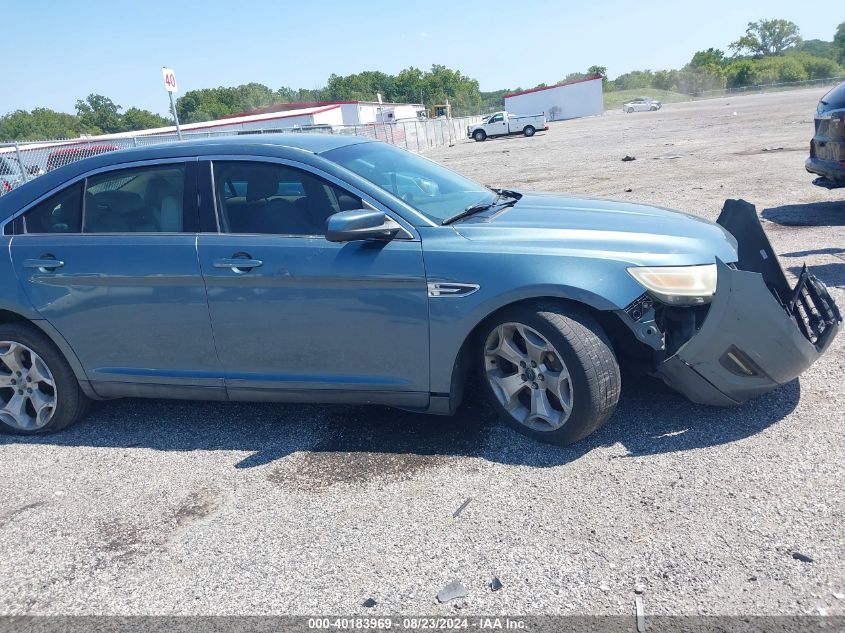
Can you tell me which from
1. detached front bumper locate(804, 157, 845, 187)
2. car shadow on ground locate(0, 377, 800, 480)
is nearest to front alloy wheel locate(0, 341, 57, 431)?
car shadow on ground locate(0, 377, 800, 480)

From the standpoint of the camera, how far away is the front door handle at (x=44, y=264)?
436cm

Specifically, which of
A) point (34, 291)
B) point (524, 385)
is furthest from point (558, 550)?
point (34, 291)

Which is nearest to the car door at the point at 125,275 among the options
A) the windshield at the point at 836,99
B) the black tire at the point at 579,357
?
the black tire at the point at 579,357

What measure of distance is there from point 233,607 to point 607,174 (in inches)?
592

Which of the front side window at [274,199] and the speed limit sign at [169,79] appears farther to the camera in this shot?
the speed limit sign at [169,79]

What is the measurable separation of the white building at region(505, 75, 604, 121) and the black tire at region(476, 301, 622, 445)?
Result: 8308cm

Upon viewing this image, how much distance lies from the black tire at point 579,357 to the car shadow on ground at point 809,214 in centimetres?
649

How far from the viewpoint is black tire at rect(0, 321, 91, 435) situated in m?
4.49

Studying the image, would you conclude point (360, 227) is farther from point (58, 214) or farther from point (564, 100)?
point (564, 100)

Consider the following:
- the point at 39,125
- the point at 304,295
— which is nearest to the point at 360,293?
the point at 304,295

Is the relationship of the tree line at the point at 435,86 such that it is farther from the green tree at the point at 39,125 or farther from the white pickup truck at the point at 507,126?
the white pickup truck at the point at 507,126

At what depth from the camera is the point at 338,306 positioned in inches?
154

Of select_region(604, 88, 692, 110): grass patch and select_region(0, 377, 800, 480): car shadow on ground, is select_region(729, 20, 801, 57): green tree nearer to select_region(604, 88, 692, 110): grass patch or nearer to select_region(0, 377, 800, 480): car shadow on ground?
select_region(604, 88, 692, 110): grass patch

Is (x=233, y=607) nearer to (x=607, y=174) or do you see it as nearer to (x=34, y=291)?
(x=34, y=291)
